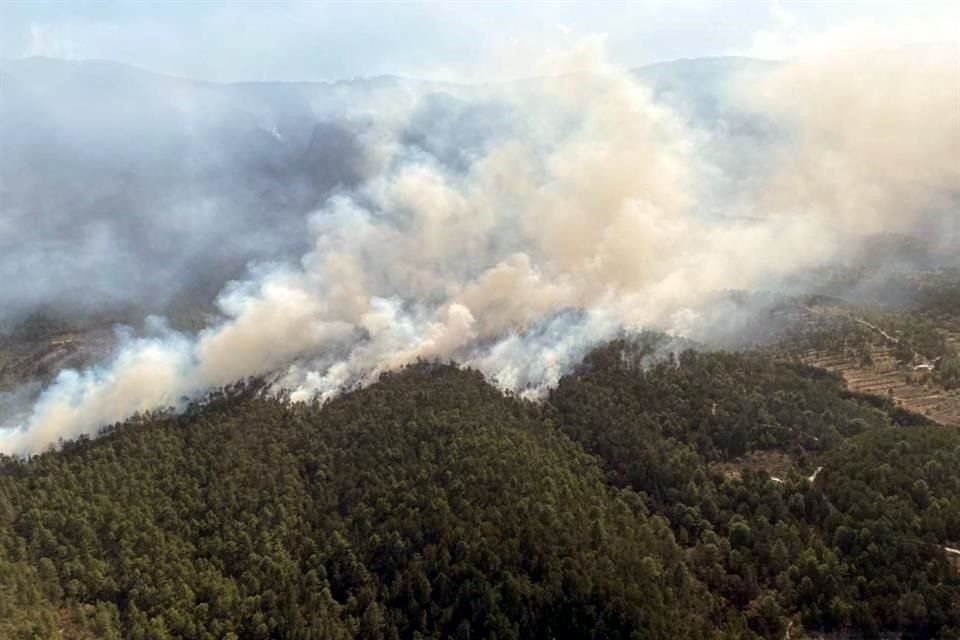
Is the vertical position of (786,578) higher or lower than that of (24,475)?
lower

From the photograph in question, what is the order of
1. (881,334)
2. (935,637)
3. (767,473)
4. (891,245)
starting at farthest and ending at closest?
(891,245), (881,334), (767,473), (935,637)

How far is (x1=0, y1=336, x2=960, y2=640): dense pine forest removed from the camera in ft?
215

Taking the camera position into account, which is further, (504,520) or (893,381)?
(893,381)

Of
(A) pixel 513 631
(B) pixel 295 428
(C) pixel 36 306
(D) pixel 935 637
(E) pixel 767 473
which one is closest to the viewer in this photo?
(D) pixel 935 637

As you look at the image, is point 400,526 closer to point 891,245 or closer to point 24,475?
point 24,475

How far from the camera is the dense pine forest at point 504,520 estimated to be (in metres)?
65.4

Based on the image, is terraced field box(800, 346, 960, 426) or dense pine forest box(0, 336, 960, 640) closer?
dense pine forest box(0, 336, 960, 640)

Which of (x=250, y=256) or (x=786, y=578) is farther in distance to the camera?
(x=250, y=256)

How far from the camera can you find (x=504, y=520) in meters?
76.1

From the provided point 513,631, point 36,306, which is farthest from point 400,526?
point 36,306

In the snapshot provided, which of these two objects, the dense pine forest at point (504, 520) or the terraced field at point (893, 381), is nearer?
the dense pine forest at point (504, 520)

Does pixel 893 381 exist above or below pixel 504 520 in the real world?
below

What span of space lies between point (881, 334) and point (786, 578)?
64.8 m

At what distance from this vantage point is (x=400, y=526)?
257 feet
